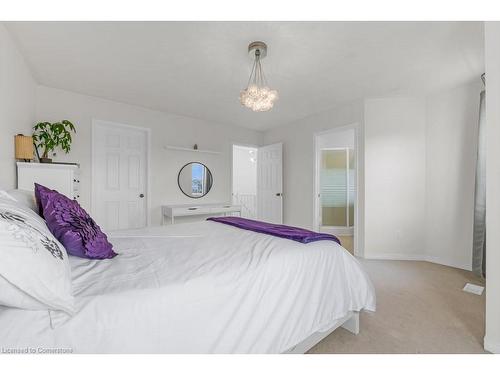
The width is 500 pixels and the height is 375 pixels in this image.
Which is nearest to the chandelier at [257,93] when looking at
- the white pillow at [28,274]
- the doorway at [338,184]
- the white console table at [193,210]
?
the white pillow at [28,274]

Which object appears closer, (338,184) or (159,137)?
(159,137)

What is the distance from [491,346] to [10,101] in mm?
4292

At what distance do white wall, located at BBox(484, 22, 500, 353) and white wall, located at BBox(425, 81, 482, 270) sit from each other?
192 cm

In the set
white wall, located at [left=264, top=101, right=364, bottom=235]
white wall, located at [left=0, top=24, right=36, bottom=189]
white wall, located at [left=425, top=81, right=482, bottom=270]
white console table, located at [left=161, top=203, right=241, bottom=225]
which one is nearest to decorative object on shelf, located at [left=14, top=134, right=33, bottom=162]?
white wall, located at [left=0, top=24, right=36, bottom=189]

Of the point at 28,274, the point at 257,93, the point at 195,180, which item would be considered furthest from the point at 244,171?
the point at 28,274

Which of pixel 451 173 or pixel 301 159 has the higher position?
pixel 301 159

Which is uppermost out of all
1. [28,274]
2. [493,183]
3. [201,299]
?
[493,183]

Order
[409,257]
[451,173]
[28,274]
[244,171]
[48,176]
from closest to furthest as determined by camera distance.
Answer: [28,274]
[48,176]
[451,173]
[409,257]
[244,171]

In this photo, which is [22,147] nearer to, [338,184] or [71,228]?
[71,228]

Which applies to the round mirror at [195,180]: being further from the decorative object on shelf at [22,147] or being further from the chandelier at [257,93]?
the chandelier at [257,93]

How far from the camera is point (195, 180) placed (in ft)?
14.8

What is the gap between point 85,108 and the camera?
3.42 m

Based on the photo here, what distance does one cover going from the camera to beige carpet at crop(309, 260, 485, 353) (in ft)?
5.13

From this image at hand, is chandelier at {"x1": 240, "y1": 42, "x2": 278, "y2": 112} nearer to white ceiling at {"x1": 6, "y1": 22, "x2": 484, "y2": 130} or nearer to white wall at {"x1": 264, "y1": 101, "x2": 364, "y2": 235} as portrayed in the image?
white ceiling at {"x1": 6, "y1": 22, "x2": 484, "y2": 130}
